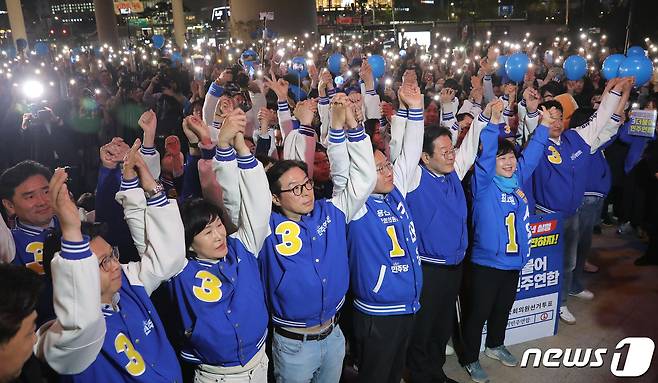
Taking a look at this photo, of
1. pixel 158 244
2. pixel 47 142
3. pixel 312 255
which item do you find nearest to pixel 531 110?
pixel 312 255

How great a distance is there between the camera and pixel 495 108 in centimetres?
414

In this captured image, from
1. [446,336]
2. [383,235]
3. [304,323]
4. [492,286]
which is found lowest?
[446,336]

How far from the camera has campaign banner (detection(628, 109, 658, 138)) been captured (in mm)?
5777

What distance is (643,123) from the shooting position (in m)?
5.90

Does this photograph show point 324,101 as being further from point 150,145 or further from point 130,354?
point 130,354

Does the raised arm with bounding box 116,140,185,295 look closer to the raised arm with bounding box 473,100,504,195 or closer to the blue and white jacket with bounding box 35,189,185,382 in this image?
the blue and white jacket with bounding box 35,189,185,382

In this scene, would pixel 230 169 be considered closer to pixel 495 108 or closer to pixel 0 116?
pixel 495 108

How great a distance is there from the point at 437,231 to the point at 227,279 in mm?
1745

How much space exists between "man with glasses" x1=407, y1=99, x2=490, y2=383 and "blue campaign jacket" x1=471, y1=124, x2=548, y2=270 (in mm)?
267

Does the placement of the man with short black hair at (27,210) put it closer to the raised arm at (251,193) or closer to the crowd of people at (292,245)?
the crowd of people at (292,245)

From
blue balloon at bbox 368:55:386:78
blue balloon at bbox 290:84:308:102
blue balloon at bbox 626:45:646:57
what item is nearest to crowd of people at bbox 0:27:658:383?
blue balloon at bbox 626:45:646:57

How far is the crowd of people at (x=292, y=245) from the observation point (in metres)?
2.32

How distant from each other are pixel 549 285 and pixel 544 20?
37893mm

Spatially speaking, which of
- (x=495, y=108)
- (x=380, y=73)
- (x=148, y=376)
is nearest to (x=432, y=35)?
(x=380, y=73)
